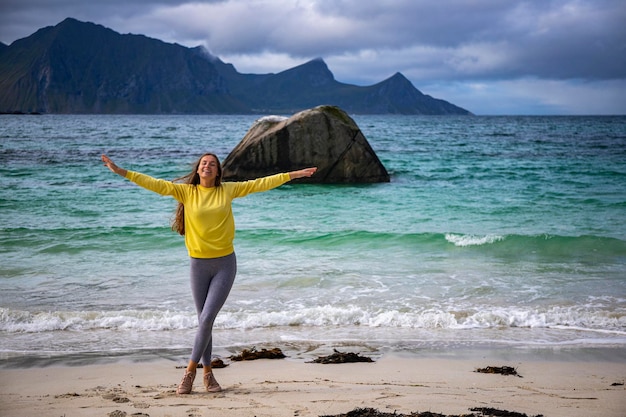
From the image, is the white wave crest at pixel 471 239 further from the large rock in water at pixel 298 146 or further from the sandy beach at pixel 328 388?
the large rock in water at pixel 298 146

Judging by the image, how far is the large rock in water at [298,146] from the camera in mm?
20422

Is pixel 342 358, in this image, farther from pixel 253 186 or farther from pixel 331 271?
A: pixel 331 271

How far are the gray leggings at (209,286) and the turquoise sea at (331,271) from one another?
162cm

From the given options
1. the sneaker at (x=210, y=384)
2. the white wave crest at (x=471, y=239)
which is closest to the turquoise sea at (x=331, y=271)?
the white wave crest at (x=471, y=239)

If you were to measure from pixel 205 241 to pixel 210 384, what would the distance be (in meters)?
1.27

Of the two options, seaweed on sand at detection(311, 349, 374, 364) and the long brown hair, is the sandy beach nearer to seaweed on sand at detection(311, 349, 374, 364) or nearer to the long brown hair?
seaweed on sand at detection(311, 349, 374, 364)

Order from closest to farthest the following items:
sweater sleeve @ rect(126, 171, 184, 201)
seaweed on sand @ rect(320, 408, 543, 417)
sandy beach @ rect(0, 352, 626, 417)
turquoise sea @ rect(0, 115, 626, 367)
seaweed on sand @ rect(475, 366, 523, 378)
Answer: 1. seaweed on sand @ rect(320, 408, 543, 417)
2. sandy beach @ rect(0, 352, 626, 417)
3. sweater sleeve @ rect(126, 171, 184, 201)
4. seaweed on sand @ rect(475, 366, 523, 378)
5. turquoise sea @ rect(0, 115, 626, 367)

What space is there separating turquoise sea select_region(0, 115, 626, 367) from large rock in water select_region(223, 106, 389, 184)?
102 centimetres

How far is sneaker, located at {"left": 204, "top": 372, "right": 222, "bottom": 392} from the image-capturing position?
5.67 metres

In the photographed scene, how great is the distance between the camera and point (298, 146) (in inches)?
804

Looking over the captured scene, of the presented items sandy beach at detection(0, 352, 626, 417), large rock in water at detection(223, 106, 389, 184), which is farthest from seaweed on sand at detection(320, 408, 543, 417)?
large rock in water at detection(223, 106, 389, 184)

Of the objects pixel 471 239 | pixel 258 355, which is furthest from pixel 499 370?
pixel 471 239

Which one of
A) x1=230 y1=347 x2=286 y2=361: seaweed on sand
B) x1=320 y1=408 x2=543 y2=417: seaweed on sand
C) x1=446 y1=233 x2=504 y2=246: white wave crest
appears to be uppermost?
x1=446 y1=233 x2=504 y2=246: white wave crest

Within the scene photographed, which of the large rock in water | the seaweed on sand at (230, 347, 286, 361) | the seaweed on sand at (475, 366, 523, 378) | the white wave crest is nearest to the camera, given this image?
the seaweed on sand at (475, 366, 523, 378)
